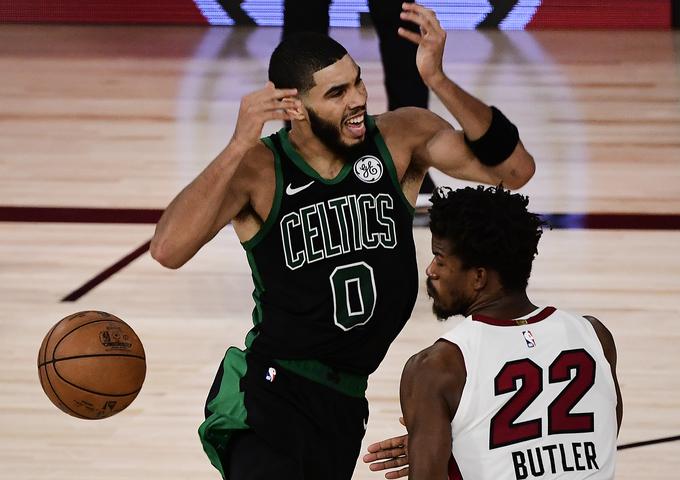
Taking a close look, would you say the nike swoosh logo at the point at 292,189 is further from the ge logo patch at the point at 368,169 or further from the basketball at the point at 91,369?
the basketball at the point at 91,369

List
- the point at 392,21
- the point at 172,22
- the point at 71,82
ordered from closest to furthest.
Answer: the point at 392,21, the point at 71,82, the point at 172,22

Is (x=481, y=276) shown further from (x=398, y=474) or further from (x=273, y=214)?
(x=273, y=214)

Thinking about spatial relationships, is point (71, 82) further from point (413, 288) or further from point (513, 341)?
point (513, 341)

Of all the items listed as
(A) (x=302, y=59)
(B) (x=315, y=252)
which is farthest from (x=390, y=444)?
(A) (x=302, y=59)

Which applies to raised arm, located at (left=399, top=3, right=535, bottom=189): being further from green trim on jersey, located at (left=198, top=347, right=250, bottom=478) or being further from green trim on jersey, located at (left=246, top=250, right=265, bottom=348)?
green trim on jersey, located at (left=198, top=347, right=250, bottom=478)

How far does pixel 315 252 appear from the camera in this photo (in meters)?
3.79

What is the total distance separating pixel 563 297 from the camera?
255 inches

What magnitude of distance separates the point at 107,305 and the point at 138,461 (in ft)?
5.57

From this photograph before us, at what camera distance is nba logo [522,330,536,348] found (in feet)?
9.86

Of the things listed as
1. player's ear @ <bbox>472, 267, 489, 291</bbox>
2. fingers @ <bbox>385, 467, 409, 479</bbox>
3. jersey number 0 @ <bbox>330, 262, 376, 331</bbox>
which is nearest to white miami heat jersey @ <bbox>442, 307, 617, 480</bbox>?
player's ear @ <bbox>472, 267, 489, 291</bbox>

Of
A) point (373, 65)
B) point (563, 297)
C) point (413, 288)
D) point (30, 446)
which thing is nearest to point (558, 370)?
point (413, 288)

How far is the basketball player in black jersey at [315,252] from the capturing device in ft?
12.3

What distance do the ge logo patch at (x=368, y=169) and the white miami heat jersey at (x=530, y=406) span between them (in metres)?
0.95

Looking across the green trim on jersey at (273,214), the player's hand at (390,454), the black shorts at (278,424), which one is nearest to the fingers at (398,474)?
the player's hand at (390,454)
